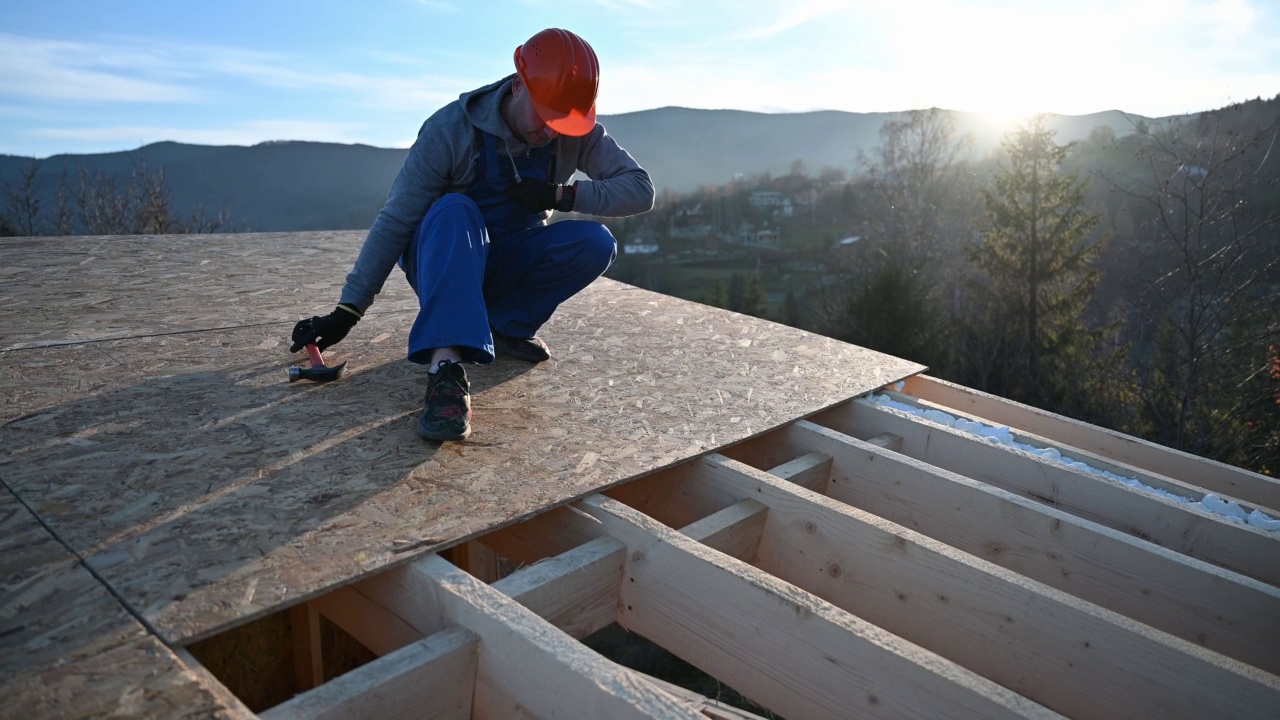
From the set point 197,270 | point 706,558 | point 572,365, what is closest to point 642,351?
point 572,365

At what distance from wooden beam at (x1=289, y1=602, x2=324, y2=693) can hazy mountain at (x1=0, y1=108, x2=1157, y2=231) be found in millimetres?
17368

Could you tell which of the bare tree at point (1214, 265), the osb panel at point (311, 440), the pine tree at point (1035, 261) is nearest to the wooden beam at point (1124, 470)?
the osb panel at point (311, 440)

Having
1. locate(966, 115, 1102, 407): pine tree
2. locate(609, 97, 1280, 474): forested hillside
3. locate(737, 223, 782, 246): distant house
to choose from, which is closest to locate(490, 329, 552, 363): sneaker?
locate(609, 97, 1280, 474): forested hillside

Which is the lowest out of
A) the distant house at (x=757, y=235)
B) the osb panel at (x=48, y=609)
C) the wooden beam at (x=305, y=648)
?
the distant house at (x=757, y=235)

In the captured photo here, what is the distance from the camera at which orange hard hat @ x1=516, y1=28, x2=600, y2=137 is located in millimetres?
2365

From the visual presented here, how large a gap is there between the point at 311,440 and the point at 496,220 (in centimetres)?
102

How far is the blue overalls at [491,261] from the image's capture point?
2283mm

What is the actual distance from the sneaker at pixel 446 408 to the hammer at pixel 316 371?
0.54m

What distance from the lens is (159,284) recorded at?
3768mm

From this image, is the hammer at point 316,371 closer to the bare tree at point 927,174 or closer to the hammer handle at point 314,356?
the hammer handle at point 314,356

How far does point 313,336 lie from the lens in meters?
2.61

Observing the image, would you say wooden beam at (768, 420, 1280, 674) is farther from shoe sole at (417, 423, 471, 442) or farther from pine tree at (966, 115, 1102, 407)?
pine tree at (966, 115, 1102, 407)

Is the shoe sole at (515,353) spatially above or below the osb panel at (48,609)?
above

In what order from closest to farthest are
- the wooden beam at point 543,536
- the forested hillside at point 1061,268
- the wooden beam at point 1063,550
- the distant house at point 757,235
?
the wooden beam at point 1063,550 → the wooden beam at point 543,536 → the forested hillside at point 1061,268 → the distant house at point 757,235
